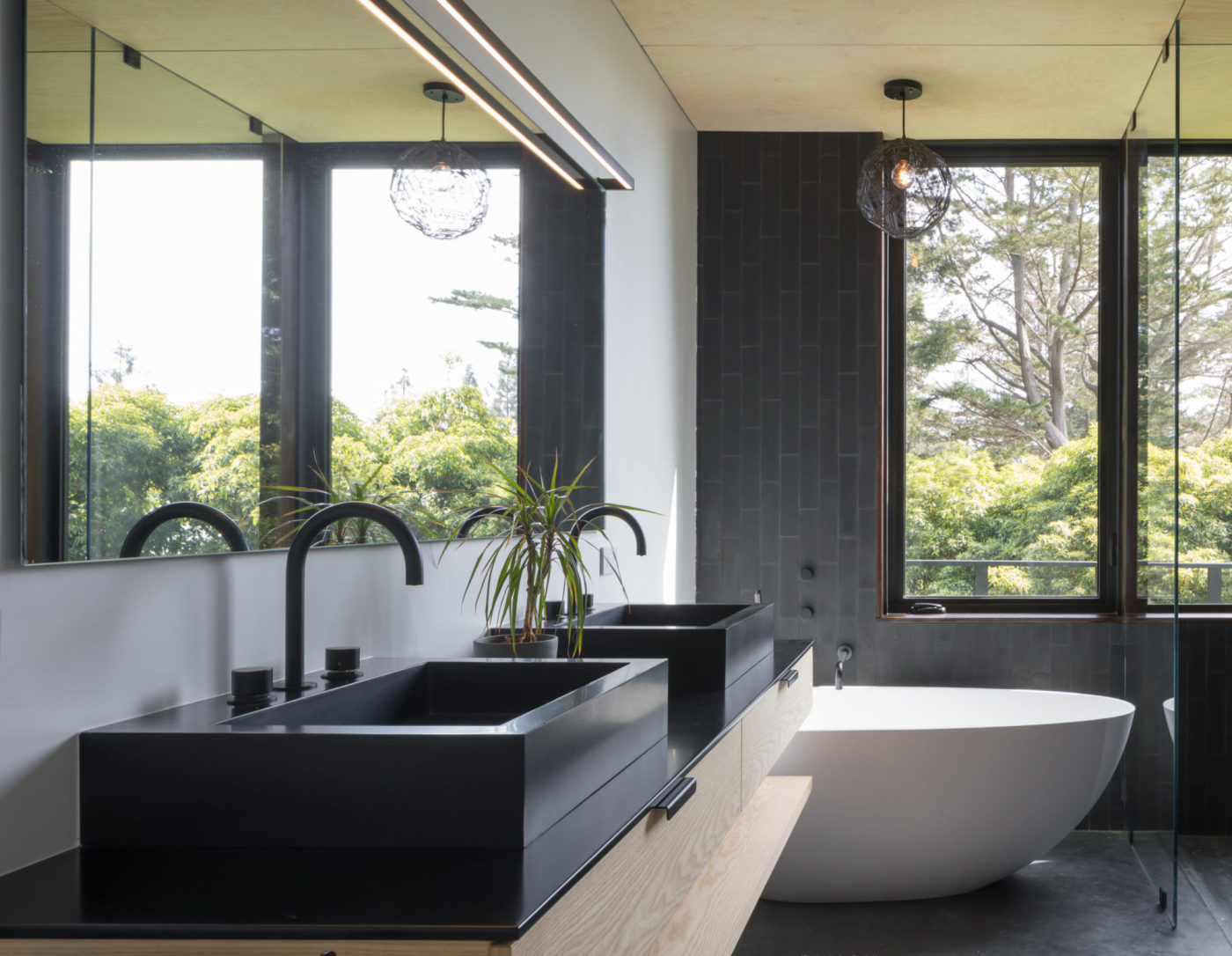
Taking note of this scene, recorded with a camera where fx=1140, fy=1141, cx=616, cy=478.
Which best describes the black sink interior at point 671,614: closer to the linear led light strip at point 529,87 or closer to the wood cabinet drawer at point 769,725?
the wood cabinet drawer at point 769,725

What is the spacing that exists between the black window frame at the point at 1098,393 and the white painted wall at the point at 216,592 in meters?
1.33

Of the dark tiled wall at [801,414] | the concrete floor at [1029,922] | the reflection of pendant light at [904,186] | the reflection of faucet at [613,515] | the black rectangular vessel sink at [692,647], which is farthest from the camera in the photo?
the dark tiled wall at [801,414]

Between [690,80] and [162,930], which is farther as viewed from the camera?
[690,80]

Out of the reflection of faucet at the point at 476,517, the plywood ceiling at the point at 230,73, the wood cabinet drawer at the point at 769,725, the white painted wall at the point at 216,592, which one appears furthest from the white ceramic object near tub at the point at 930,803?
the plywood ceiling at the point at 230,73

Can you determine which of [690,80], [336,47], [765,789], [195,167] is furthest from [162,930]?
[690,80]

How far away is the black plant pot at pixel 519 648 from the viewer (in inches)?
78.7

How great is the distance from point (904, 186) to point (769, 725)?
2.30 meters

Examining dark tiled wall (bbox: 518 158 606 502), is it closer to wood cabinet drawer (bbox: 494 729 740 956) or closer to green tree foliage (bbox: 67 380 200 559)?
wood cabinet drawer (bbox: 494 729 740 956)

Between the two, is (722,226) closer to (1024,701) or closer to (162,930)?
(1024,701)

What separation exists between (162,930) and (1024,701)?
3686 millimetres

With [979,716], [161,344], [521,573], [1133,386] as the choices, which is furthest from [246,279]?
[1133,386]

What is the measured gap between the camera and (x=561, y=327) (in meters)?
2.80

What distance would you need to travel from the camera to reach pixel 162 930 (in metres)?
0.91

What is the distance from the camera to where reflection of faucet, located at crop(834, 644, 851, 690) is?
4.23 metres
